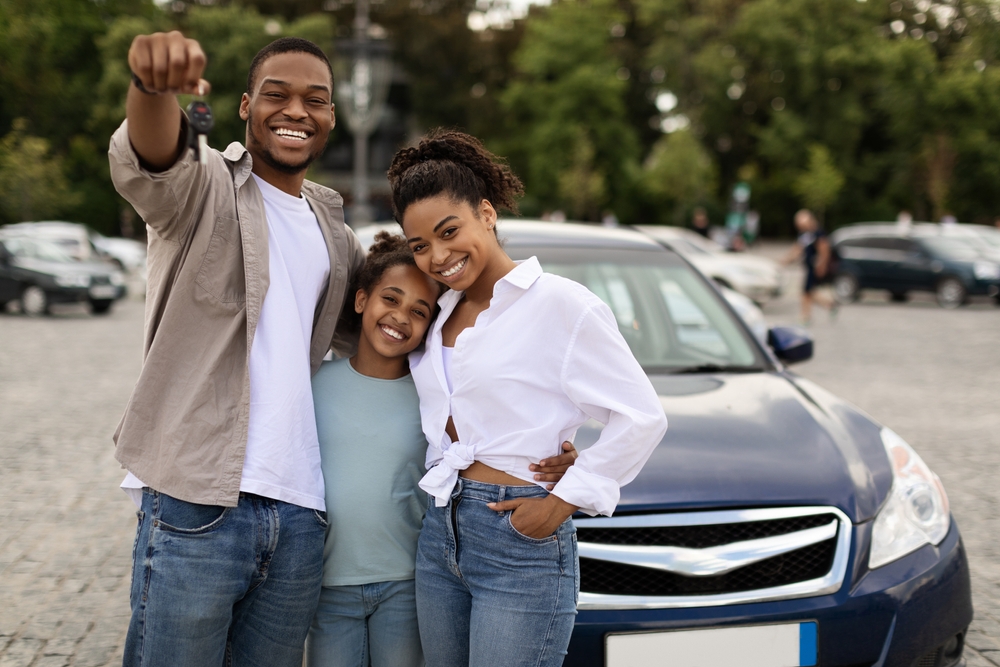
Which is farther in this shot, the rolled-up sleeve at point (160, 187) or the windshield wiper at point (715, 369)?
the windshield wiper at point (715, 369)

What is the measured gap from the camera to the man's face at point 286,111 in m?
2.10

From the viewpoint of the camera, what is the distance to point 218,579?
1.90 metres

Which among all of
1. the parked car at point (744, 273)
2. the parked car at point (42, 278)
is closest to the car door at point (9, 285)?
the parked car at point (42, 278)

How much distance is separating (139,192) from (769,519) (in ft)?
5.98

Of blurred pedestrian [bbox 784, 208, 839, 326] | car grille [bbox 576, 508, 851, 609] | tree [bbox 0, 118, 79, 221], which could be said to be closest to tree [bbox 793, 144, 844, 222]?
blurred pedestrian [bbox 784, 208, 839, 326]

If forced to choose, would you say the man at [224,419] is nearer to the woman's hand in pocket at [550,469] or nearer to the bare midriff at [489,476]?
the bare midriff at [489,476]

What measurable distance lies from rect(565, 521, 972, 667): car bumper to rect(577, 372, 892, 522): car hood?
0.18 m

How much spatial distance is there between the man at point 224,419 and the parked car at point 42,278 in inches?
633

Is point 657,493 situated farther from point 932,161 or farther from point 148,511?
point 932,161

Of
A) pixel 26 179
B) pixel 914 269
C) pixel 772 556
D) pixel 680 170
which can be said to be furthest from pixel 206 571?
pixel 680 170

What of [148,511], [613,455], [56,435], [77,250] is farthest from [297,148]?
[77,250]

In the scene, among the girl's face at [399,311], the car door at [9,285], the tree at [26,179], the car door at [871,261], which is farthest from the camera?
the tree at [26,179]

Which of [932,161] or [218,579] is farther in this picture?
[932,161]

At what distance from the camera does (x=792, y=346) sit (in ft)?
13.3
